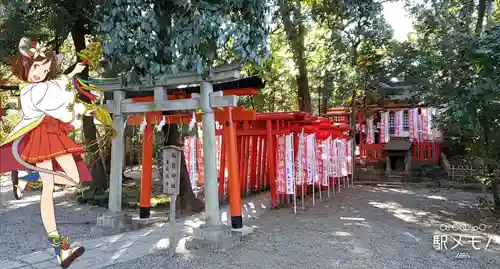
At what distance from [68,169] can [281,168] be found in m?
6.29

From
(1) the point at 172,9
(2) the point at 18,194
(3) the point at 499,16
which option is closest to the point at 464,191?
(3) the point at 499,16

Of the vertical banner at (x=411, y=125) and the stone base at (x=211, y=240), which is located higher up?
the vertical banner at (x=411, y=125)

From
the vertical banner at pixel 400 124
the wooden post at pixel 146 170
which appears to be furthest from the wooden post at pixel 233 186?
the vertical banner at pixel 400 124

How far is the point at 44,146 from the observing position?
4098 mm

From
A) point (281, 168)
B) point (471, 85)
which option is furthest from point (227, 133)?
point (471, 85)

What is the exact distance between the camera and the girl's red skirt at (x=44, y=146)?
398 centimetres

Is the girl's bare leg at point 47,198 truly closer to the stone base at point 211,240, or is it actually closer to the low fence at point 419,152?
the stone base at point 211,240

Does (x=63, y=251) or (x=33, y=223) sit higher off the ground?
(x=63, y=251)

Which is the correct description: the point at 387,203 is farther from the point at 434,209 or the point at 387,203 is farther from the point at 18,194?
the point at 18,194

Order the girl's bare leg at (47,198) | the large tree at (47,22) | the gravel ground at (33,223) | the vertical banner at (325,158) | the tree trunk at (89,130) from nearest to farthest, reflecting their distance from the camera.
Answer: the girl's bare leg at (47,198) < the gravel ground at (33,223) < the large tree at (47,22) < the tree trunk at (89,130) < the vertical banner at (325,158)

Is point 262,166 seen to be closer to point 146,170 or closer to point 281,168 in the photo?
point 281,168

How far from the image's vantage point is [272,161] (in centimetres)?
1054

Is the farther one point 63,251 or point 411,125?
point 411,125

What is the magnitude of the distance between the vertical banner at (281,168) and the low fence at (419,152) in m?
11.3
